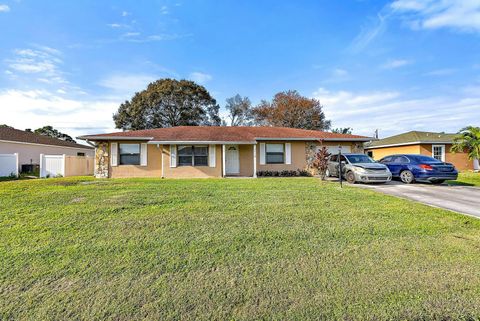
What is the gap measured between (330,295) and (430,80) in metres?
19.3

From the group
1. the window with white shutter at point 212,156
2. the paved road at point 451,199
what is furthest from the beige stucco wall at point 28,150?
the paved road at point 451,199

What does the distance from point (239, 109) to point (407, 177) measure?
30.1 meters

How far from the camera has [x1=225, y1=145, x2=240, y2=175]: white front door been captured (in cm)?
1596

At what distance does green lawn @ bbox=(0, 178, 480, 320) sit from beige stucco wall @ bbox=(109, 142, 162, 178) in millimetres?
9296

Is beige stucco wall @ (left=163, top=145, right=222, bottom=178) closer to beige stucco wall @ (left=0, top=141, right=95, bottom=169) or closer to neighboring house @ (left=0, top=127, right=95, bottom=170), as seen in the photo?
neighboring house @ (left=0, top=127, right=95, bottom=170)

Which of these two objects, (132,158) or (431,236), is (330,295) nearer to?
(431,236)

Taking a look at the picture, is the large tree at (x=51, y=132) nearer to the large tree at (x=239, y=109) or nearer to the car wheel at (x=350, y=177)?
the large tree at (x=239, y=109)

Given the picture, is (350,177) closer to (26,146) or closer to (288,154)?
(288,154)

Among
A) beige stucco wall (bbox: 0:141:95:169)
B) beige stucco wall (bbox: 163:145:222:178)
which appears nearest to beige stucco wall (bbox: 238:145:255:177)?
beige stucco wall (bbox: 163:145:222:178)

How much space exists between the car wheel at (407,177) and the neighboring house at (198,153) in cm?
448

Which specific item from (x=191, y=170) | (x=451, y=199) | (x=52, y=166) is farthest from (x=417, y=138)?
(x=52, y=166)

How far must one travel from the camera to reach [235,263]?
131 inches

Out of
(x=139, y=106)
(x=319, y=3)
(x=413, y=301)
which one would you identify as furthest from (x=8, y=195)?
(x=139, y=106)

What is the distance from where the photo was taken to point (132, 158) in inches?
603
